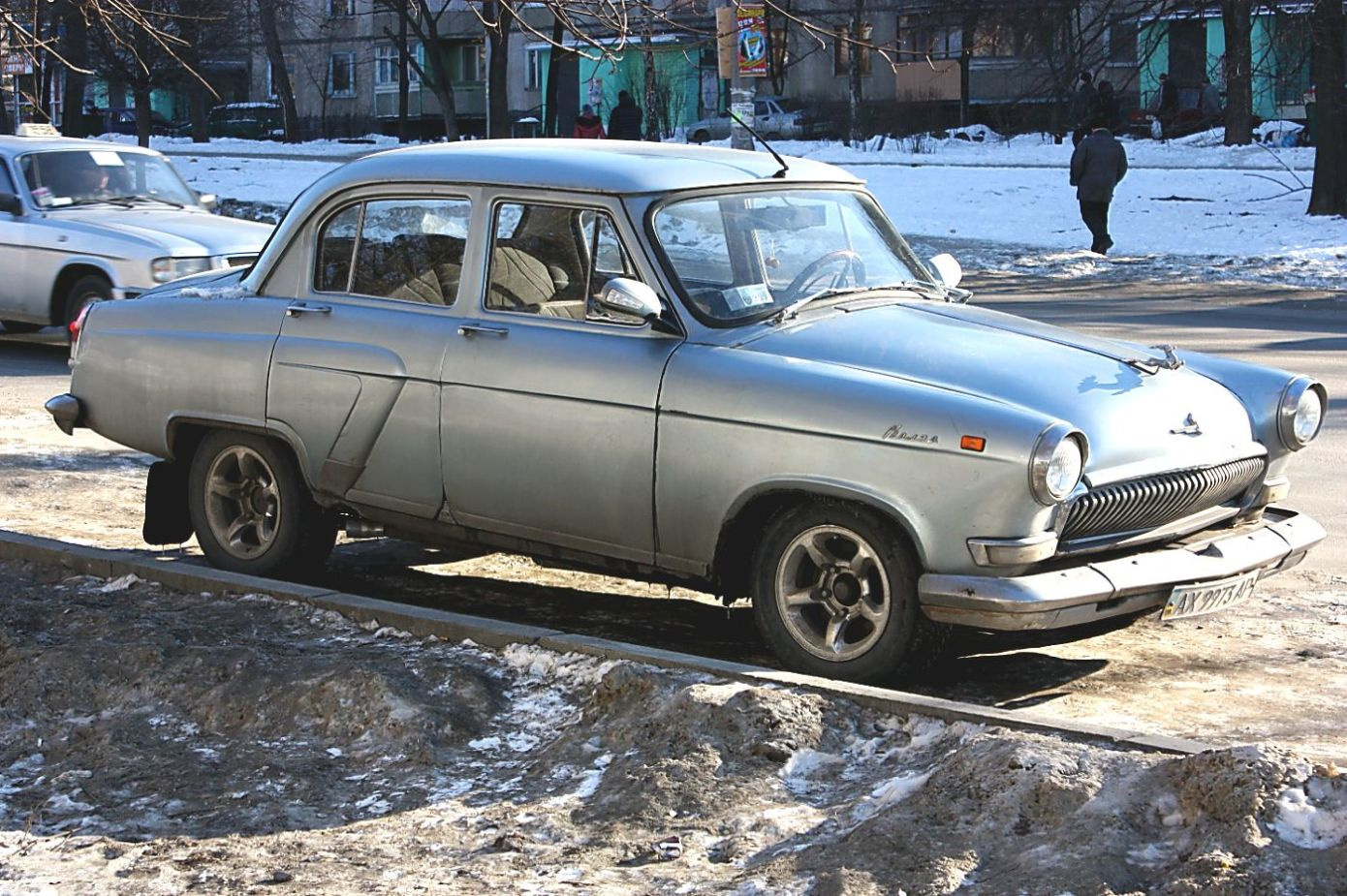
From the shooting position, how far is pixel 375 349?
6684mm

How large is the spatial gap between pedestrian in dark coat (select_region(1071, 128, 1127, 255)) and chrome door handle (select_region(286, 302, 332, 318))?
1716cm

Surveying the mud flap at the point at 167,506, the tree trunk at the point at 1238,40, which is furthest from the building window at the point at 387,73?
the mud flap at the point at 167,506

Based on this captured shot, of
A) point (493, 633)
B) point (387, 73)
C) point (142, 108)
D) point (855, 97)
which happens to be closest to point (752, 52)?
point (493, 633)

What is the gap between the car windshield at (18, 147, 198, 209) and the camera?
47.9 ft

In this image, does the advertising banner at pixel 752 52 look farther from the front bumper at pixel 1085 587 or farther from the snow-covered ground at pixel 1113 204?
the front bumper at pixel 1085 587

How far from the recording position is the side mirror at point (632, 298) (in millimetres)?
5953

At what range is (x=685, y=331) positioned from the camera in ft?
19.8

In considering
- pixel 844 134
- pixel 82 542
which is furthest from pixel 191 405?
pixel 844 134

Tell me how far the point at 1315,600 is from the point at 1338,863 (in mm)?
3334

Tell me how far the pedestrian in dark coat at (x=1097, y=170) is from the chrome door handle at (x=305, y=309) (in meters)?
17.2

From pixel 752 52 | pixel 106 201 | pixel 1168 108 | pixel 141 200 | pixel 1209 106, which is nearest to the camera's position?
pixel 106 201

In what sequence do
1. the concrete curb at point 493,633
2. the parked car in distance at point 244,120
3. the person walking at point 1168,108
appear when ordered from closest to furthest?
the concrete curb at point 493,633, the person walking at point 1168,108, the parked car in distance at point 244,120

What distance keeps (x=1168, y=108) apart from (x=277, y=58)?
24.3 meters

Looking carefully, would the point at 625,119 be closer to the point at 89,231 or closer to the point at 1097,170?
the point at 1097,170
